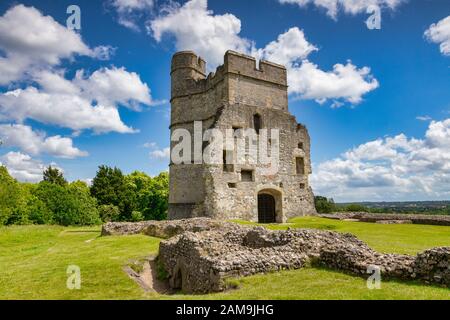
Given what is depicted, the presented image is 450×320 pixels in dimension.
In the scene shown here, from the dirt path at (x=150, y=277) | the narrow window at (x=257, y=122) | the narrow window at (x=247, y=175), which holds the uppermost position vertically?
the narrow window at (x=257, y=122)

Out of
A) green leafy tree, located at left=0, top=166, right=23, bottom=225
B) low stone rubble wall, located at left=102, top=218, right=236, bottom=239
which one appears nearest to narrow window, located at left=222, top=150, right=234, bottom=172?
low stone rubble wall, located at left=102, top=218, right=236, bottom=239

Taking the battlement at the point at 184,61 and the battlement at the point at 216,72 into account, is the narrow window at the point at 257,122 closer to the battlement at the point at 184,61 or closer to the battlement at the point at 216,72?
the battlement at the point at 216,72

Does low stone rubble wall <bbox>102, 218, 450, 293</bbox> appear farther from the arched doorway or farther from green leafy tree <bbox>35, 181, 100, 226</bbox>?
green leafy tree <bbox>35, 181, 100, 226</bbox>

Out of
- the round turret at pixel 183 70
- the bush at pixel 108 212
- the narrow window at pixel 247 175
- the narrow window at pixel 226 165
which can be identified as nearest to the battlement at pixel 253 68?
the round turret at pixel 183 70

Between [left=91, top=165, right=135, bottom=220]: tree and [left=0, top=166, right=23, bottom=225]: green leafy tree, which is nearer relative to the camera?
[left=0, top=166, right=23, bottom=225]: green leafy tree

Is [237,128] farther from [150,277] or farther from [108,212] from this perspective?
[108,212]

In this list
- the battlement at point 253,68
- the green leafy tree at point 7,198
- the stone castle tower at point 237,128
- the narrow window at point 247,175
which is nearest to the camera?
the stone castle tower at point 237,128

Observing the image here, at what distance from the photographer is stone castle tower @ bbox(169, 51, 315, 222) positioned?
2520 cm

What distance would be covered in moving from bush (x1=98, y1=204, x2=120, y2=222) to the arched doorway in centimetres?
2685

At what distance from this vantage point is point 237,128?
26.7 metres

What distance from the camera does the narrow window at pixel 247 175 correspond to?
26.4 meters

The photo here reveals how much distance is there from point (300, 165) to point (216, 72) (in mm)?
11439

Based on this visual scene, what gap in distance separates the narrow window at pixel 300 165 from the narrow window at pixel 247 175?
5.83 metres

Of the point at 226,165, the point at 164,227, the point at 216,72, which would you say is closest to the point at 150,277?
the point at 164,227
